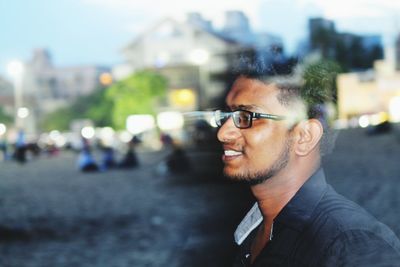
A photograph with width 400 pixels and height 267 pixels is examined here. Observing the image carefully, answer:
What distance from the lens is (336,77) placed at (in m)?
1.83

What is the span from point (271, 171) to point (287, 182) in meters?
0.05

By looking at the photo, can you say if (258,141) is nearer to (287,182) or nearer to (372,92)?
(287,182)

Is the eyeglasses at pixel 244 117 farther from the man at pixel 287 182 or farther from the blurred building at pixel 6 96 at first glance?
the blurred building at pixel 6 96

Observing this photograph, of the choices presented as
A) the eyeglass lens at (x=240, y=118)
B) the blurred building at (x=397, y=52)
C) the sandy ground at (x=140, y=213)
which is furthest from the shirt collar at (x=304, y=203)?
the blurred building at (x=397, y=52)

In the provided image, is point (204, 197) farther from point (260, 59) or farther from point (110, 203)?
point (260, 59)

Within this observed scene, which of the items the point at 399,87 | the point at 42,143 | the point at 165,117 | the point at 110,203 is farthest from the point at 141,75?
the point at 110,203

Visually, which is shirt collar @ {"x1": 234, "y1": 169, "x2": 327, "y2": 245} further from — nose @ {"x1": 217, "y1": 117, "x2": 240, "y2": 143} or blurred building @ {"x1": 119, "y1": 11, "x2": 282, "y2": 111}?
blurred building @ {"x1": 119, "y1": 11, "x2": 282, "y2": 111}

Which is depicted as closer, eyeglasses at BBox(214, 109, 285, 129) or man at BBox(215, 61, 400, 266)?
man at BBox(215, 61, 400, 266)

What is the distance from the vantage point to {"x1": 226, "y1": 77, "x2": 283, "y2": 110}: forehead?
66.3 inches

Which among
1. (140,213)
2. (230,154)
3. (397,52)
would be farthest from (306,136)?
(397,52)

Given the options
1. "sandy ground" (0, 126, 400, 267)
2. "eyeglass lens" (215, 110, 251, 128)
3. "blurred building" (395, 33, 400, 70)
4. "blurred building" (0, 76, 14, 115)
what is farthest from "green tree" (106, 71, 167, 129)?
"eyeglass lens" (215, 110, 251, 128)

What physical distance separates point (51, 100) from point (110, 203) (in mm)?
72272

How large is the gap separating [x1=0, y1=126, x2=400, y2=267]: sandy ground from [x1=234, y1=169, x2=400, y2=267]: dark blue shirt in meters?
1.69

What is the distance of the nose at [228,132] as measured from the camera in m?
1.77
